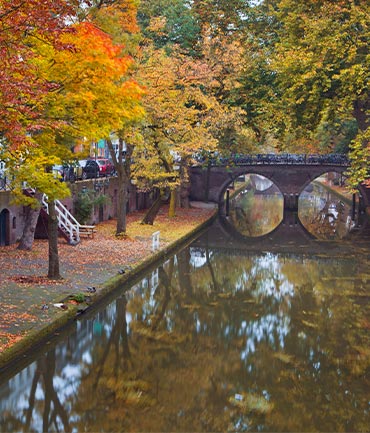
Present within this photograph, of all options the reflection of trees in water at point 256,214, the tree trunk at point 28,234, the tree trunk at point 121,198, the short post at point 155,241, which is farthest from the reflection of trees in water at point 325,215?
the tree trunk at point 28,234

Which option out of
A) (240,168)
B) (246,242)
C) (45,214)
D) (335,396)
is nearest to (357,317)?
(335,396)

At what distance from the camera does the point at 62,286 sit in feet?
68.9

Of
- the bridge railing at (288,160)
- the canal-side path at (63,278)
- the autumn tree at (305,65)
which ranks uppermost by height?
the autumn tree at (305,65)

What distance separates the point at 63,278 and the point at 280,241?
2271cm

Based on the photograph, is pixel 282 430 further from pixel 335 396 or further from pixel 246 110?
pixel 246 110

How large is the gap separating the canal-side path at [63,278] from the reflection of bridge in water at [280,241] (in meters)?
3.28

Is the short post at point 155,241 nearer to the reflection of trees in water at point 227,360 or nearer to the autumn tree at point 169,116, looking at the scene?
the reflection of trees in water at point 227,360

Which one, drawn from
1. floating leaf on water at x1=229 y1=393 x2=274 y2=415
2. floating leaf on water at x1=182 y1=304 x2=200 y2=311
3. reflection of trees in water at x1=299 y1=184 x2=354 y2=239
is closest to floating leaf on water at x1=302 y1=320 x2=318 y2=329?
floating leaf on water at x1=182 y1=304 x2=200 y2=311

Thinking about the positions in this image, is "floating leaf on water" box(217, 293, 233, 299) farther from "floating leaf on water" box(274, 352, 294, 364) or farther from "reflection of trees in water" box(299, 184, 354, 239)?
"reflection of trees in water" box(299, 184, 354, 239)

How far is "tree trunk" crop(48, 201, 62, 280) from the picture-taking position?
21.3 m

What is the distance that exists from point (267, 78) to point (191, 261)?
17483mm

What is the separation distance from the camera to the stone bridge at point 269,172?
59.5 meters

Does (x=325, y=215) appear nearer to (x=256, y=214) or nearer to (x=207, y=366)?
(x=256, y=214)

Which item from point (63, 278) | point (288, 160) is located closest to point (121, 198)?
point (63, 278)
